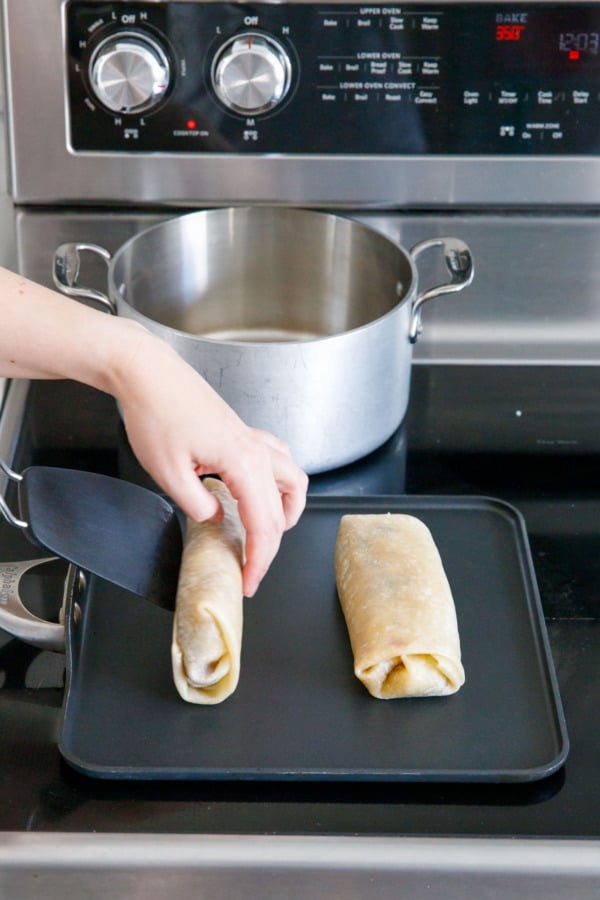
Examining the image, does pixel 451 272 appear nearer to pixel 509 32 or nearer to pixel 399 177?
pixel 399 177

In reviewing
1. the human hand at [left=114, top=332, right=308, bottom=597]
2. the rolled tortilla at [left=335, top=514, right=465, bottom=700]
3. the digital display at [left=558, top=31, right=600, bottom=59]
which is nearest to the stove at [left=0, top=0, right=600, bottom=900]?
the digital display at [left=558, top=31, right=600, bottom=59]

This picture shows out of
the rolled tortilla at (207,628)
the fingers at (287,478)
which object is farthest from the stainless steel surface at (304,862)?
the fingers at (287,478)

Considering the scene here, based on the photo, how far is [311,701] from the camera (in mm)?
841

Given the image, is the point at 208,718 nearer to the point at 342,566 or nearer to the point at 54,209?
the point at 342,566

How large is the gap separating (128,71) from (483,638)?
669 millimetres

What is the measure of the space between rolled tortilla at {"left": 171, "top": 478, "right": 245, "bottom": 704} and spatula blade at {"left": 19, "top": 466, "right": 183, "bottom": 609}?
0.03 m

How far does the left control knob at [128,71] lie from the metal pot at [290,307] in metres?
A: 0.13

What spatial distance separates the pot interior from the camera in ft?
3.86

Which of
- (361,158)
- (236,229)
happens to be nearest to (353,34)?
(361,158)

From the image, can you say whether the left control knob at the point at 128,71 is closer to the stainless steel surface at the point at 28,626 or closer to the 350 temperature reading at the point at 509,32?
the 350 temperature reading at the point at 509,32

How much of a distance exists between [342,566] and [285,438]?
151mm

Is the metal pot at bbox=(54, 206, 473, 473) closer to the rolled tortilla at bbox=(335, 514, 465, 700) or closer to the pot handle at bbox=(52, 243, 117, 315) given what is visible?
the pot handle at bbox=(52, 243, 117, 315)

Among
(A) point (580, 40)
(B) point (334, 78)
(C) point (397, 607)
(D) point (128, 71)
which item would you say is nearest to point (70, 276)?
(D) point (128, 71)

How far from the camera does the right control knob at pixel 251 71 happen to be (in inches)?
45.3
